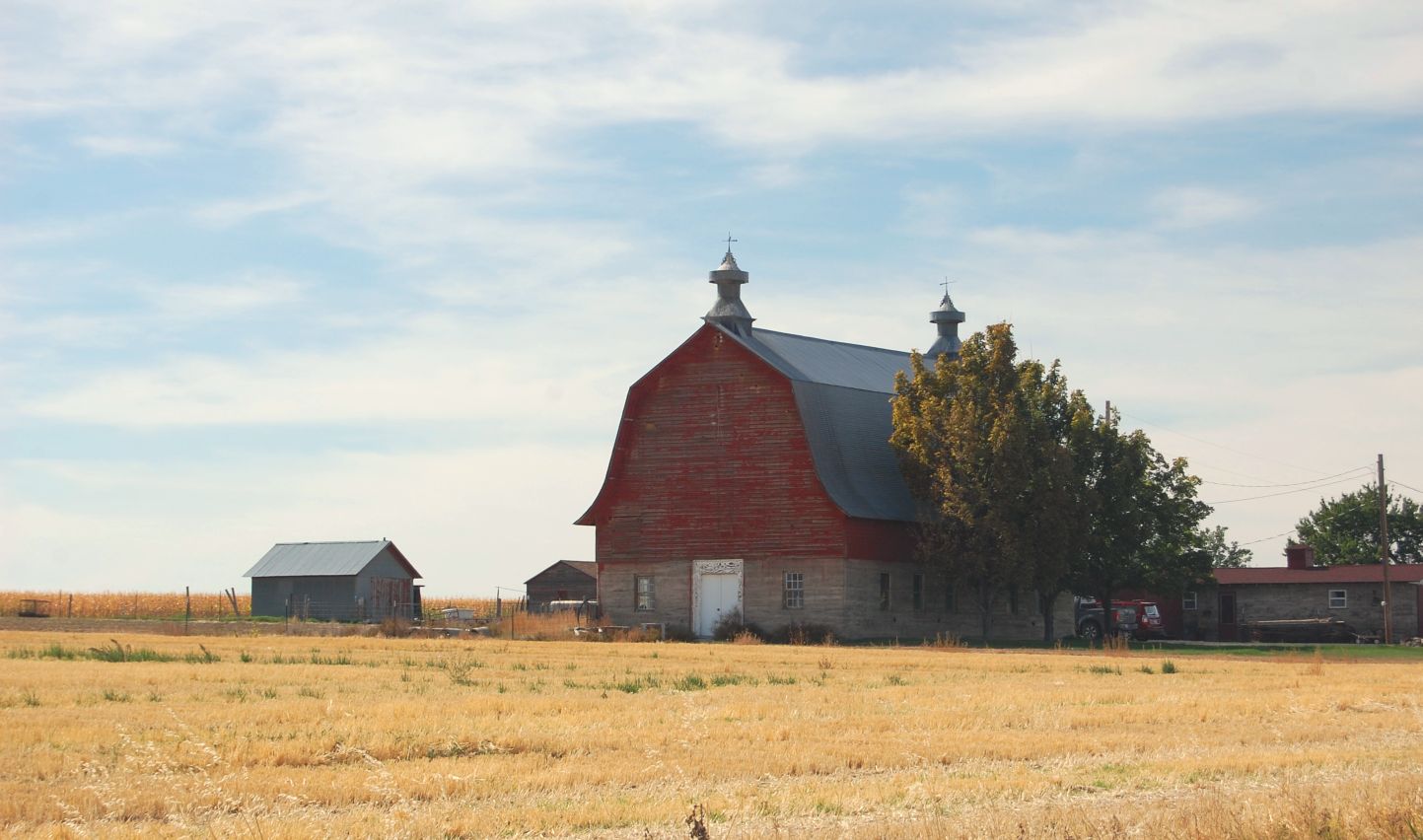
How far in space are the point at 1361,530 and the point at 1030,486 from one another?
51509 mm

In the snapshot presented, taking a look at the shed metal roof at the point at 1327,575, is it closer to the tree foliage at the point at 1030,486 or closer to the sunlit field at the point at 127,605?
the tree foliage at the point at 1030,486

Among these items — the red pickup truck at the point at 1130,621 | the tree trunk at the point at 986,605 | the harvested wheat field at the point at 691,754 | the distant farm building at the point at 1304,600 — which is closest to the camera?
the harvested wheat field at the point at 691,754

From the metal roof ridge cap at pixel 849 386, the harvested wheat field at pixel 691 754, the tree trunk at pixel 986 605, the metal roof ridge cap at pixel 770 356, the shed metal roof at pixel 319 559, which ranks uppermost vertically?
the metal roof ridge cap at pixel 770 356

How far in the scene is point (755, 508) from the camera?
6038cm

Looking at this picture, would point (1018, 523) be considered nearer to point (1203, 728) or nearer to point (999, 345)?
point (999, 345)

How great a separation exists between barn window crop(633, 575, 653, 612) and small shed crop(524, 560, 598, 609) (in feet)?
102

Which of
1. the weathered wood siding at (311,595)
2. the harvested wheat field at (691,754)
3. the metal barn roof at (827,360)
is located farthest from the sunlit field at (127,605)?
the harvested wheat field at (691,754)

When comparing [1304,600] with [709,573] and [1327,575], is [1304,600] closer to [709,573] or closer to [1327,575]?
[1327,575]

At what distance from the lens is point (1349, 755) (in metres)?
19.0

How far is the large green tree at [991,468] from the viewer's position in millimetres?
56469

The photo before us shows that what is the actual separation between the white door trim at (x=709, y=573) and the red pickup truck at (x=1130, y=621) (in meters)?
18.5

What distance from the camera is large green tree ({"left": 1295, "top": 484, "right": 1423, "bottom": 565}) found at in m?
98.1

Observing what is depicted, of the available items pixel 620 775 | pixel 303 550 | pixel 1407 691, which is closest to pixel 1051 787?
pixel 620 775

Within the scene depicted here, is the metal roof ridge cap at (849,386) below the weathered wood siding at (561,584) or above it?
above
